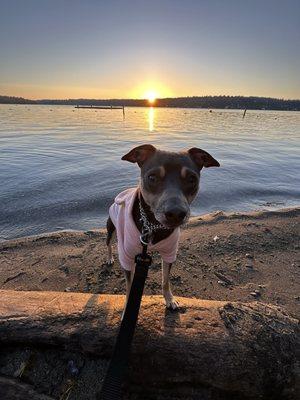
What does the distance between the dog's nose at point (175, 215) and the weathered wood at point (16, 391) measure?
1.90 m

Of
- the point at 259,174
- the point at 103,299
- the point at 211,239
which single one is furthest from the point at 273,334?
the point at 259,174

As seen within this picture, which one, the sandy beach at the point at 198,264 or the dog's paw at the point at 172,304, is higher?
the dog's paw at the point at 172,304

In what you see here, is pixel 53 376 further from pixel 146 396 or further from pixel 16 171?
pixel 16 171

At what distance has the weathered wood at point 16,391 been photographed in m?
2.53

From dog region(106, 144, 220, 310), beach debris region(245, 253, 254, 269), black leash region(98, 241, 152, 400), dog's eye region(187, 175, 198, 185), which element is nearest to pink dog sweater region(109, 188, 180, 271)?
dog region(106, 144, 220, 310)

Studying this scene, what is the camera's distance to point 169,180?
349 centimetres

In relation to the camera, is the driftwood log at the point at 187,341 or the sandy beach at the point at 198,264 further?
the sandy beach at the point at 198,264

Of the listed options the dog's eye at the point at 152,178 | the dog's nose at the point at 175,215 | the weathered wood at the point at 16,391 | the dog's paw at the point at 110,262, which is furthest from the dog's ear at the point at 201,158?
the weathered wood at the point at 16,391

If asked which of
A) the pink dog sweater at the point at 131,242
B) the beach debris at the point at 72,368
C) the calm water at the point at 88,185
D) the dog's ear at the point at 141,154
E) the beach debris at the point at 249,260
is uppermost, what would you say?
the dog's ear at the point at 141,154

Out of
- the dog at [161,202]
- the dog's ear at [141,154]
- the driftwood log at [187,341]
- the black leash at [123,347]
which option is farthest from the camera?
the dog's ear at [141,154]

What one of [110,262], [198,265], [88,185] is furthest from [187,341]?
[88,185]

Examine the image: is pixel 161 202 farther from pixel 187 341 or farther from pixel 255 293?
pixel 255 293

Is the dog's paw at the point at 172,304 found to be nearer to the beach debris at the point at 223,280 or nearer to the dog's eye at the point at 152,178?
the dog's eye at the point at 152,178

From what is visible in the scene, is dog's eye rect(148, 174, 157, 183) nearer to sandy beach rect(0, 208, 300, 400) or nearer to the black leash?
the black leash
